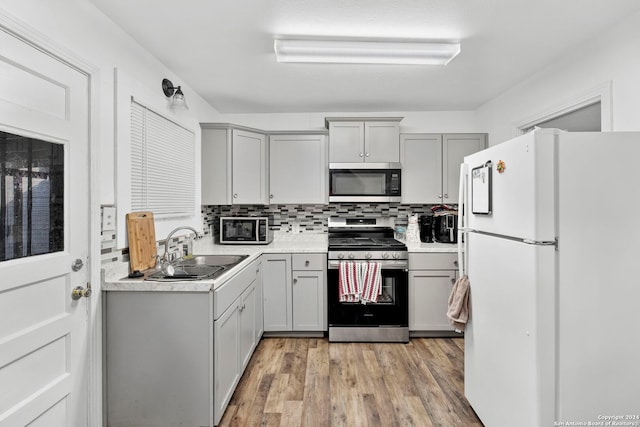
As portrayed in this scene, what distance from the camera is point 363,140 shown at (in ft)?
11.3

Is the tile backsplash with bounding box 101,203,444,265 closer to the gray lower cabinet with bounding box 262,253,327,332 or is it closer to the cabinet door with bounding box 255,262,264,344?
the gray lower cabinet with bounding box 262,253,327,332

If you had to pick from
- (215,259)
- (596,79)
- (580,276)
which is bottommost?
(215,259)

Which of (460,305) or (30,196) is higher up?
(30,196)

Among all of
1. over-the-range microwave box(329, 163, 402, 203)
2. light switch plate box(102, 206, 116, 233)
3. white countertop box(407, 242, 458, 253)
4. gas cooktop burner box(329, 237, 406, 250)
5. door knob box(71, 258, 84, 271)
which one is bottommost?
white countertop box(407, 242, 458, 253)

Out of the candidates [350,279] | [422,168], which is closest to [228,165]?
[350,279]

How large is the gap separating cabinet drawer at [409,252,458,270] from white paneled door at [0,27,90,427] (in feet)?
8.47

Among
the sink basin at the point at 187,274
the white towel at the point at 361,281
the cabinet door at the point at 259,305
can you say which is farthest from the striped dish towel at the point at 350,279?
the sink basin at the point at 187,274

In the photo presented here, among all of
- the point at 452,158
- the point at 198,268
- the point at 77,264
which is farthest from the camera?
the point at 452,158

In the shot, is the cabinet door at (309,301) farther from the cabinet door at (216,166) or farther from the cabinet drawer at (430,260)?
the cabinet door at (216,166)

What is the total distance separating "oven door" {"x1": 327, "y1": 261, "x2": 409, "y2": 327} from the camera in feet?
10.2

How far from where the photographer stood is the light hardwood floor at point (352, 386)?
77.9 inches

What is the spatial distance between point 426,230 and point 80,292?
3085 mm

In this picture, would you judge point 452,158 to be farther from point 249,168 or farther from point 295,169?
point 249,168

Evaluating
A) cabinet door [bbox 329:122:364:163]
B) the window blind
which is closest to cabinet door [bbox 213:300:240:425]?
the window blind
